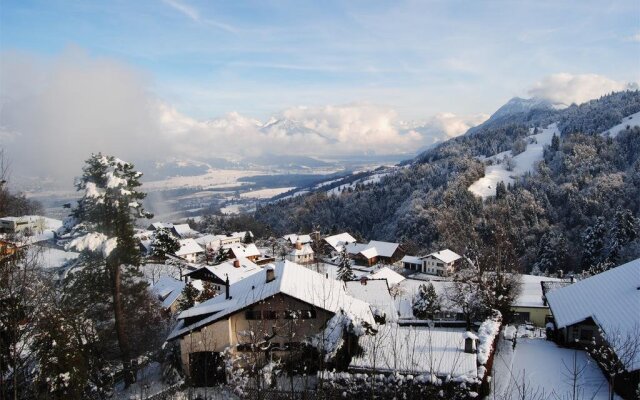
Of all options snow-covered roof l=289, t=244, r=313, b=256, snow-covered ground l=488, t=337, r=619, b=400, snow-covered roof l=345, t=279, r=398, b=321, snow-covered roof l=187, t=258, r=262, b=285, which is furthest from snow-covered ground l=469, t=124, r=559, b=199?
snow-covered ground l=488, t=337, r=619, b=400

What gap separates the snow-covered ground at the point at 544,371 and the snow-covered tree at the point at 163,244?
130ft

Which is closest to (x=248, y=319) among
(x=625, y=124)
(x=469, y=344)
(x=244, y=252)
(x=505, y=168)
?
(x=469, y=344)

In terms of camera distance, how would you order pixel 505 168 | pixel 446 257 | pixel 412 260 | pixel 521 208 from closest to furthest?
pixel 446 257
pixel 412 260
pixel 521 208
pixel 505 168

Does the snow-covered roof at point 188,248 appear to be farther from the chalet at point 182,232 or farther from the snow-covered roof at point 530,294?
the snow-covered roof at point 530,294

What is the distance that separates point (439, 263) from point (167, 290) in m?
37.9

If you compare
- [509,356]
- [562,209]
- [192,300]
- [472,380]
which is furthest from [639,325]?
[562,209]

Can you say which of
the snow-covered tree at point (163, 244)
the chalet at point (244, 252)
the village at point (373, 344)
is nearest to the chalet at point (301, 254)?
the chalet at point (244, 252)

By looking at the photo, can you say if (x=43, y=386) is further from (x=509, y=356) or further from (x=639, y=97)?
(x=639, y=97)

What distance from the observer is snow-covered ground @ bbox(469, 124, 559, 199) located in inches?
4102

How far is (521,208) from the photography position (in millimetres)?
86688

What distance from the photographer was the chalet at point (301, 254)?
202ft

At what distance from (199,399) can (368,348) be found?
16.9 ft

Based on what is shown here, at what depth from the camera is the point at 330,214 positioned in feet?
375

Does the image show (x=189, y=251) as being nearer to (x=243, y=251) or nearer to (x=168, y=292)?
(x=243, y=251)
